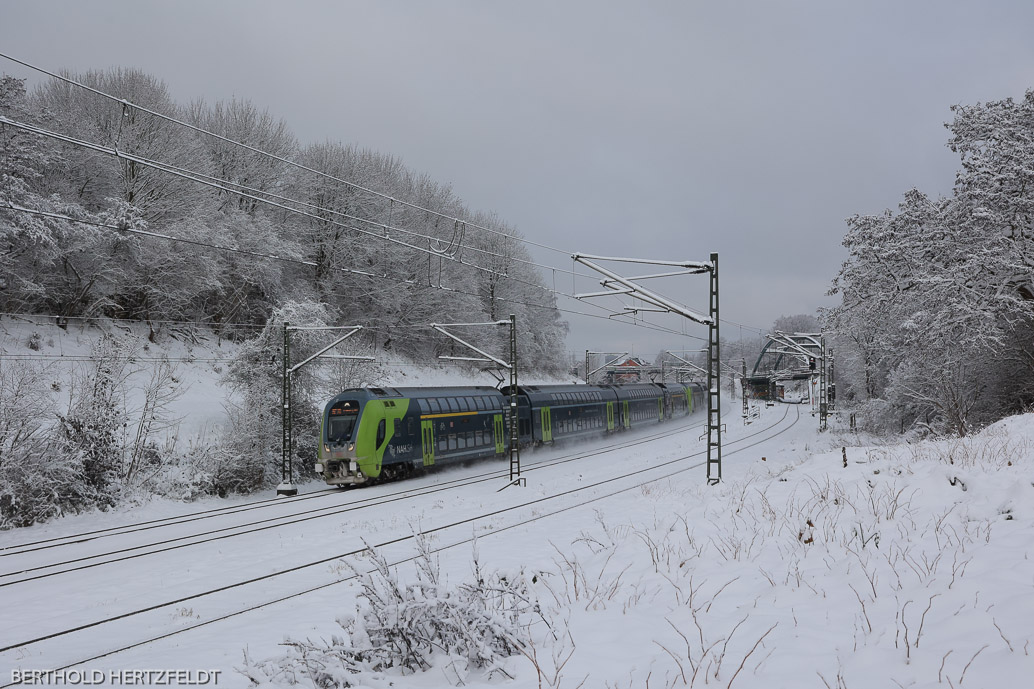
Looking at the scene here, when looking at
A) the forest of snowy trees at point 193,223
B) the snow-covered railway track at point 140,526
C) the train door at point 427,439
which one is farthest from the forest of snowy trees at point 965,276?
the snow-covered railway track at point 140,526

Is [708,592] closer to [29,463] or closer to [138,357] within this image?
[29,463]

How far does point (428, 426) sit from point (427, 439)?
521 mm

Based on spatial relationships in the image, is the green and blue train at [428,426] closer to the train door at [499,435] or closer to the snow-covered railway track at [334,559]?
the train door at [499,435]

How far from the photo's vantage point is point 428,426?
24.6 meters

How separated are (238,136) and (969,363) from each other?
136 feet

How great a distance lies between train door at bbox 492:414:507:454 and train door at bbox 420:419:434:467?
466 centimetres

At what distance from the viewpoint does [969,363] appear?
81.9ft

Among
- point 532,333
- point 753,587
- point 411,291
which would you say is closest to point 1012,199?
point 753,587

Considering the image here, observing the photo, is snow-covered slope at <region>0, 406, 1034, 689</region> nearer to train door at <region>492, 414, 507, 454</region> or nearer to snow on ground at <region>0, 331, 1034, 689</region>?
snow on ground at <region>0, 331, 1034, 689</region>

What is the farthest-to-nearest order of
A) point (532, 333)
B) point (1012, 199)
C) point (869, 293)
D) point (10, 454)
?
1. point (532, 333)
2. point (869, 293)
3. point (1012, 199)
4. point (10, 454)

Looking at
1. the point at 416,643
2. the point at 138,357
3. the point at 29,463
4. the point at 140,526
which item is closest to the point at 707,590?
the point at 416,643

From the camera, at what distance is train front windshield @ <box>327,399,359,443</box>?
74.0 ft

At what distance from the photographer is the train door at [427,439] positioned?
24422mm

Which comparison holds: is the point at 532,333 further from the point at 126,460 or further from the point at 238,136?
the point at 126,460
